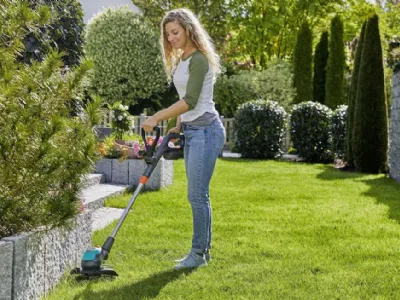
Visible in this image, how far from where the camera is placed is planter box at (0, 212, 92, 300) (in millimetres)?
2686

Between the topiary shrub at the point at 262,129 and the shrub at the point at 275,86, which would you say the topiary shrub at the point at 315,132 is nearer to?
the topiary shrub at the point at 262,129

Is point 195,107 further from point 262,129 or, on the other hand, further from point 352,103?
point 262,129

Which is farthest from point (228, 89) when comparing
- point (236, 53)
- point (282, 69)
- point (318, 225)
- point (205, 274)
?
point (205, 274)

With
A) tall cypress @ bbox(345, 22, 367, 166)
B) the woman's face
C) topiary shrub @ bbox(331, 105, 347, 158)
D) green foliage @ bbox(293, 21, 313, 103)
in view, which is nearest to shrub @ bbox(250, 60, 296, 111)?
green foliage @ bbox(293, 21, 313, 103)

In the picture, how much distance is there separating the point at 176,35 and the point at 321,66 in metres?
16.2

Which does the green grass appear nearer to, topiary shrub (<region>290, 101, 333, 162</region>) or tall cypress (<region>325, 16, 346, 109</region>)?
topiary shrub (<region>290, 101, 333, 162</region>)

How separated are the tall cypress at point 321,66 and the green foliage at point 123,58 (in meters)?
5.13

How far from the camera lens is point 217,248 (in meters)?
4.34

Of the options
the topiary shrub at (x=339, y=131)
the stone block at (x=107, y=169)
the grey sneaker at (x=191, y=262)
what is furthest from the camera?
the topiary shrub at (x=339, y=131)

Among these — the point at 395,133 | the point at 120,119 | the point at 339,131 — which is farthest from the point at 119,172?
the point at 339,131

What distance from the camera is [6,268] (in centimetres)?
267

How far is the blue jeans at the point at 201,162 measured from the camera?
364 centimetres

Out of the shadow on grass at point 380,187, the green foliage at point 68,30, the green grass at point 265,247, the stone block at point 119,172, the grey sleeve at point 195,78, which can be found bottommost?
the green grass at point 265,247

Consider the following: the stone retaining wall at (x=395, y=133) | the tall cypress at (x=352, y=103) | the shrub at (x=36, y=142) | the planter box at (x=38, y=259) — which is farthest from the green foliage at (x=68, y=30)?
the tall cypress at (x=352, y=103)
